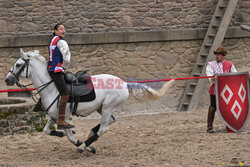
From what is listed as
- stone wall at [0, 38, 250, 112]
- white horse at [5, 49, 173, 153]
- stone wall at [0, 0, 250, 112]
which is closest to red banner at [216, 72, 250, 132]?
white horse at [5, 49, 173, 153]

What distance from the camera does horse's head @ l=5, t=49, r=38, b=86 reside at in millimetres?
7117

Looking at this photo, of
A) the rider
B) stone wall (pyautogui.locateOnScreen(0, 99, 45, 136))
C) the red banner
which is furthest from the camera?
stone wall (pyautogui.locateOnScreen(0, 99, 45, 136))

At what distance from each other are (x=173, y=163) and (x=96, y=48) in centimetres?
563

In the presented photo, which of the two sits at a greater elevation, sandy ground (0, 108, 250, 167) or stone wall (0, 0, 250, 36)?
stone wall (0, 0, 250, 36)

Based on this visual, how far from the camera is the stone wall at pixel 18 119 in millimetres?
8844

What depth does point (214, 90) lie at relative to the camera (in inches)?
334

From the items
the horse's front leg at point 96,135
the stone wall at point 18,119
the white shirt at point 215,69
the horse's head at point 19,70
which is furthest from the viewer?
the stone wall at point 18,119

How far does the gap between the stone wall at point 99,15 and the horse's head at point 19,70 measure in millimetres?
4395

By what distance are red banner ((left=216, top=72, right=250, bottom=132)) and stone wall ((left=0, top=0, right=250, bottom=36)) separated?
3989 mm

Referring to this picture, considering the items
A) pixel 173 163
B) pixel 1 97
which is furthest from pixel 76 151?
pixel 1 97

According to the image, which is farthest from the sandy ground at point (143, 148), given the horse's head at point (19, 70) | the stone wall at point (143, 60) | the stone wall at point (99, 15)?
the stone wall at point (99, 15)

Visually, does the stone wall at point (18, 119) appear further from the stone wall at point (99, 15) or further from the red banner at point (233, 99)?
the red banner at point (233, 99)

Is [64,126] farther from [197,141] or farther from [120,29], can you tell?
[120,29]

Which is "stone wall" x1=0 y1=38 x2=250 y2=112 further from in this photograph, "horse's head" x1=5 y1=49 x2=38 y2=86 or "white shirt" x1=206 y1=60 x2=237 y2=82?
"horse's head" x1=5 y1=49 x2=38 y2=86
